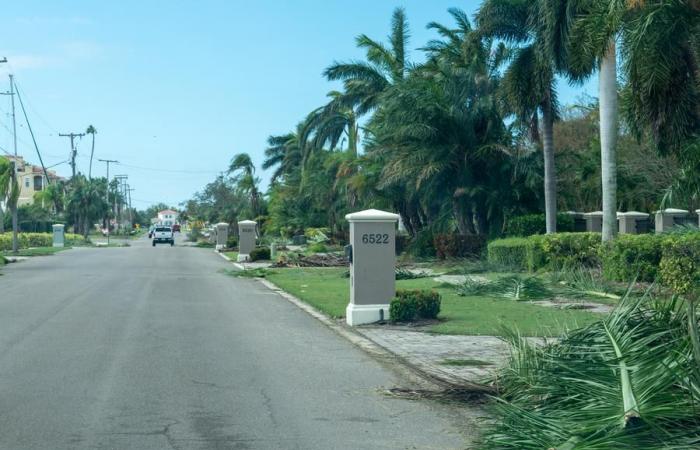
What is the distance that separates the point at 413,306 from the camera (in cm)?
1480

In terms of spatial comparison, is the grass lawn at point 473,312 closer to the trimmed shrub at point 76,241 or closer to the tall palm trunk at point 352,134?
the tall palm trunk at point 352,134

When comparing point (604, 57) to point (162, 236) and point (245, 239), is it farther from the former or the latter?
point (162, 236)

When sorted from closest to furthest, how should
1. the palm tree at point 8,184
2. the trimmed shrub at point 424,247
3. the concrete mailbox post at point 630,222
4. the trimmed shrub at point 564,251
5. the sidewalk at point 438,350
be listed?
the sidewalk at point 438,350
the trimmed shrub at point 564,251
the concrete mailbox post at point 630,222
the trimmed shrub at point 424,247
the palm tree at point 8,184

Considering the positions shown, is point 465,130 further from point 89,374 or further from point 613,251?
point 89,374

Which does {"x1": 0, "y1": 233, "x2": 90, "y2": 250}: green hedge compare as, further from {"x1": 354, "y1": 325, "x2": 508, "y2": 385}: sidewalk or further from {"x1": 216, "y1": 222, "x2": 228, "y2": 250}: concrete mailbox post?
{"x1": 354, "y1": 325, "x2": 508, "y2": 385}: sidewalk

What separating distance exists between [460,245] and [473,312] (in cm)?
1838

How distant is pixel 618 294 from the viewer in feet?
58.4

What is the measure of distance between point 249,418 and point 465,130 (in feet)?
92.9

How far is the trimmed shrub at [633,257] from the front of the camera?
63.7 ft

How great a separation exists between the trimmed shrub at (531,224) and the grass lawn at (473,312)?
7.32m

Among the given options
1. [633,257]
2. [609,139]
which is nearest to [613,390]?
[633,257]

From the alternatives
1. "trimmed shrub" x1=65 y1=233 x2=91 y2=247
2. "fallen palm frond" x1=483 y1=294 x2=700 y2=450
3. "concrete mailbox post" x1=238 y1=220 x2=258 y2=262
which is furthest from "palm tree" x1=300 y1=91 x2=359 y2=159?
"fallen palm frond" x1=483 y1=294 x2=700 y2=450

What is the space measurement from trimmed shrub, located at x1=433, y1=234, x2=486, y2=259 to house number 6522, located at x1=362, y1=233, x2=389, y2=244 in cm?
1981

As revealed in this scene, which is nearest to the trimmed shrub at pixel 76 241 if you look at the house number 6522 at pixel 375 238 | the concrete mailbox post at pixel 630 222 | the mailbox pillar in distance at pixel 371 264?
Answer: the concrete mailbox post at pixel 630 222
